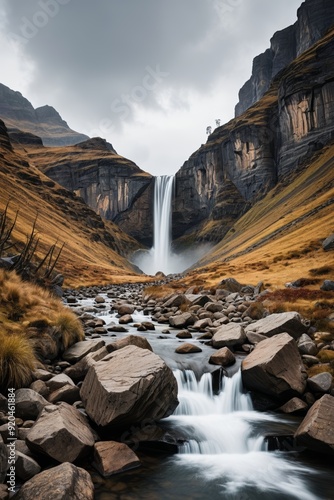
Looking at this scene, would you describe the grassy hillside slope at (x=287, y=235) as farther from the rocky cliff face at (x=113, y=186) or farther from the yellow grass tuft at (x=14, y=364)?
the rocky cliff face at (x=113, y=186)

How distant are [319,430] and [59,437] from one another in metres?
6.79

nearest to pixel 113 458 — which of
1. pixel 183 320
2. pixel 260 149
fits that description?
pixel 183 320

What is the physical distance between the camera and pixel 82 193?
635ft

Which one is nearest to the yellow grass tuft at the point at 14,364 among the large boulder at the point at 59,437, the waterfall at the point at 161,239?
the large boulder at the point at 59,437

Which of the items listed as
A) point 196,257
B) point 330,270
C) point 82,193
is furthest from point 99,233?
point 330,270

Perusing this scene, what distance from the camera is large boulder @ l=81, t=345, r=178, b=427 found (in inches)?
347

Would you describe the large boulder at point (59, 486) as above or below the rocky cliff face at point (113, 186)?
below

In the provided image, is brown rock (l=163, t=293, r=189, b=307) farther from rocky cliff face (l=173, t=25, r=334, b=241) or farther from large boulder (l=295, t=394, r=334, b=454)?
rocky cliff face (l=173, t=25, r=334, b=241)

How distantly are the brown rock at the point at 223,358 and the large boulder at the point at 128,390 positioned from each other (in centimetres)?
361

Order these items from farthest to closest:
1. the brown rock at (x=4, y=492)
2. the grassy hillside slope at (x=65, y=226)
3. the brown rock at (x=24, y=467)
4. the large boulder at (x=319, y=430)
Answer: the grassy hillside slope at (x=65, y=226)
the large boulder at (x=319, y=430)
the brown rock at (x=24, y=467)
the brown rock at (x=4, y=492)

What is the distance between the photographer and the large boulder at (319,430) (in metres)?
9.12

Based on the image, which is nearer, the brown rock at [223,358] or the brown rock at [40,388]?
the brown rock at [40,388]

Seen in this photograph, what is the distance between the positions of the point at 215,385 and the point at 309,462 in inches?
181

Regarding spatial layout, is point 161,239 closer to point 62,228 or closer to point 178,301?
point 62,228
